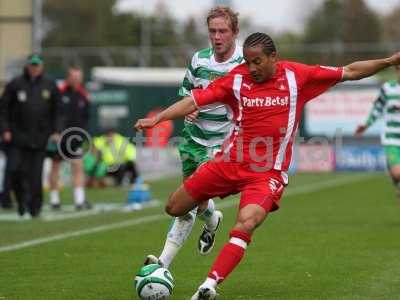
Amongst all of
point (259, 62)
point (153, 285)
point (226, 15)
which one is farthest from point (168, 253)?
point (226, 15)

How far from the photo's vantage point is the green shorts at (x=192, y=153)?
983cm

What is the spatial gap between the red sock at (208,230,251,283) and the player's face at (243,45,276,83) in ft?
3.97

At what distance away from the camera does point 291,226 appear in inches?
564

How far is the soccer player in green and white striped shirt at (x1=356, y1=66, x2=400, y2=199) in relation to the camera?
14.8 m

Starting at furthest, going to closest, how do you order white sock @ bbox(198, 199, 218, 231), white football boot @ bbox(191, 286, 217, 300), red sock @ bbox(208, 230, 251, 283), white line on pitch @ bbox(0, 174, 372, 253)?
white line on pitch @ bbox(0, 174, 372, 253), white sock @ bbox(198, 199, 218, 231), red sock @ bbox(208, 230, 251, 283), white football boot @ bbox(191, 286, 217, 300)

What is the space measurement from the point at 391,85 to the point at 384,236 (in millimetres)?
2960

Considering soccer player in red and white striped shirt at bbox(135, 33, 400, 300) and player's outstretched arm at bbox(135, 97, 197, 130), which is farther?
soccer player in red and white striped shirt at bbox(135, 33, 400, 300)

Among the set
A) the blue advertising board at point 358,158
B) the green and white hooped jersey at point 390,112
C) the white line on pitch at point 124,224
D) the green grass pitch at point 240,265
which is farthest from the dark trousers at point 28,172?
the blue advertising board at point 358,158

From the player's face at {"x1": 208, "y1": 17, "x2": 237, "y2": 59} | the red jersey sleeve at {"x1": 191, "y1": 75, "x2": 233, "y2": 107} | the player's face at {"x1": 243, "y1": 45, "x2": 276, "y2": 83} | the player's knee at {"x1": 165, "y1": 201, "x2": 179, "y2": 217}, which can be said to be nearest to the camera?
the player's face at {"x1": 243, "y1": 45, "x2": 276, "y2": 83}

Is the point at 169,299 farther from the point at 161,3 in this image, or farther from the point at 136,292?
the point at 161,3

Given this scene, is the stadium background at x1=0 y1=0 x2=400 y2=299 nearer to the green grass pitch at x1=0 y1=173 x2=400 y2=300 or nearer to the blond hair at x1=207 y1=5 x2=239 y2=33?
the green grass pitch at x1=0 y1=173 x2=400 y2=300

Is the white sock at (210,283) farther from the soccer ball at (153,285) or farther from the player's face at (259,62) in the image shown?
the player's face at (259,62)

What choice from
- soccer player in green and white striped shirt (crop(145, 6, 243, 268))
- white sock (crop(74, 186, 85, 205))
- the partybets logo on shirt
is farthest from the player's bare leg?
white sock (crop(74, 186, 85, 205))

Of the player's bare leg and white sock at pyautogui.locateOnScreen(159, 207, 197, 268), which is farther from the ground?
the player's bare leg
